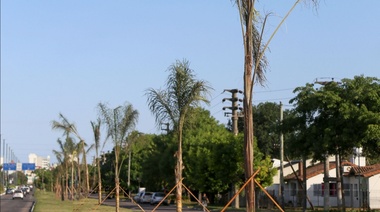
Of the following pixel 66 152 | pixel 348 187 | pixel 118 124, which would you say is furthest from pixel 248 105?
pixel 66 152

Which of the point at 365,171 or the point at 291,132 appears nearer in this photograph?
the point at 291,132

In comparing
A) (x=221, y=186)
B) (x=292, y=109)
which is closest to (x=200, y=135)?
(x=221, y=186)

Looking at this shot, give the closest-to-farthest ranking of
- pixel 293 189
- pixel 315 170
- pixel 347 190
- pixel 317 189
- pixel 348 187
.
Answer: pixel 347 190 → pixel 348 187 → pixel 317 189 → pixel 293 189 → pixel 315 170

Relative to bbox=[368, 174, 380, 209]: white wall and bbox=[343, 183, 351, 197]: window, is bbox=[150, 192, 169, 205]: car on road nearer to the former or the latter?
bbox=[343, 183, 351, 197]: window

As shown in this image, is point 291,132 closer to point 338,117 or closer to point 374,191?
point 338,117

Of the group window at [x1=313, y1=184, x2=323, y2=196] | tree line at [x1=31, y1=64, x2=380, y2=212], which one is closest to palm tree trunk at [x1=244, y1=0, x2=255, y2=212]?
tree line at [x1=31, y1=64, x2=380, y2=212]

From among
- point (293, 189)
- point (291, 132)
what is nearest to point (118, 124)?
point (291, 132)

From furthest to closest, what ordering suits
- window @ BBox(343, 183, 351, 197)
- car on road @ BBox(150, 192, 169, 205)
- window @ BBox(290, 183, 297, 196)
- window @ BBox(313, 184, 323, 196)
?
car on road @ BBox(150, 192, 169, 205)
window @ BBox(290, 183, 297, 196)
window @ BBox(313, 184, 323, 196)
window @ BBox(343, 183, 351, 197)

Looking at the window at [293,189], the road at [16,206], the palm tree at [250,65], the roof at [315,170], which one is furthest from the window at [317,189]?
the palm tree at [250,65]

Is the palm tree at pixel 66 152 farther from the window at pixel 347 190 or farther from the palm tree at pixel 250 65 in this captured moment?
the palm tree at pixel 250 65

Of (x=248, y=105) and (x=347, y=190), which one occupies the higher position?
(x=248, y=105)

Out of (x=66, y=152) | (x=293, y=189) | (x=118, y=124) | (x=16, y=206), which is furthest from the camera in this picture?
(x=66, y=152)

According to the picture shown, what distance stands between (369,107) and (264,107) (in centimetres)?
5797

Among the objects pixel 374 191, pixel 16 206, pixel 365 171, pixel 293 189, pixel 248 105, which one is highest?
pixel 248 105
